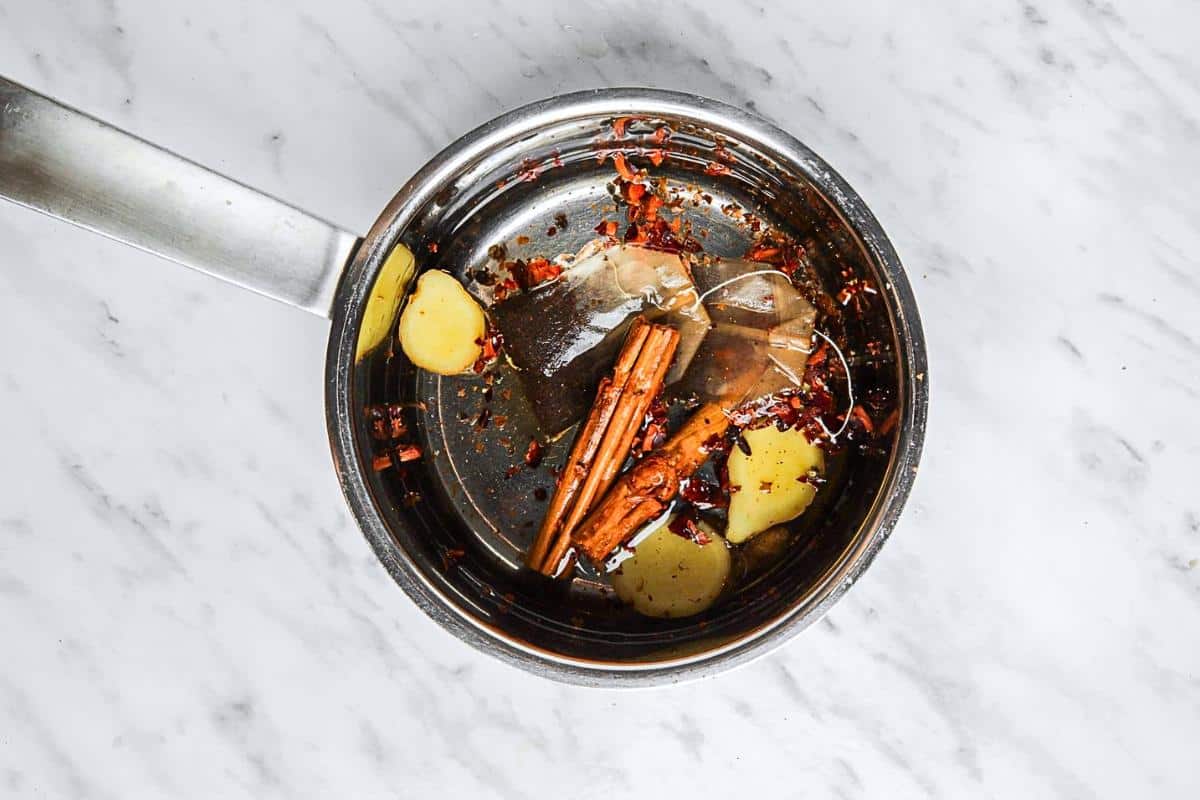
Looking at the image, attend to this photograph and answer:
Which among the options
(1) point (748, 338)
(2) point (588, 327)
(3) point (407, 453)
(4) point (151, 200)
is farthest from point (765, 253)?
(4) point (151, 200)

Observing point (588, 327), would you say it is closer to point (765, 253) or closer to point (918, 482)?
point (765, 253)

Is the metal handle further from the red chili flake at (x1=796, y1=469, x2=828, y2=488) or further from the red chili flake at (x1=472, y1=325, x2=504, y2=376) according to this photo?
the red chili flake at (x1=796, y1=469, x2=828, y2=488)

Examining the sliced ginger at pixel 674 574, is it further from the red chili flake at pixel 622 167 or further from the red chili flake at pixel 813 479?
the red chili flake at pixel 622 167

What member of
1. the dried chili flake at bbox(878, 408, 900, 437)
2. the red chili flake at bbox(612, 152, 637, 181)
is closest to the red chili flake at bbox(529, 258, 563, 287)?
the red chili flake at bbox(612, 152, 637, 181)

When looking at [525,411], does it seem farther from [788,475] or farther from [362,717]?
[362,717]

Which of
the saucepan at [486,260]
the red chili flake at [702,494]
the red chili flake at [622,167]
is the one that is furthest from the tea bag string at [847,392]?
the red chili flake at [622,167]

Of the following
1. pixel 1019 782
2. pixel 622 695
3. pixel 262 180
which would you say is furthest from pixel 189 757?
→ pixel 1019 782

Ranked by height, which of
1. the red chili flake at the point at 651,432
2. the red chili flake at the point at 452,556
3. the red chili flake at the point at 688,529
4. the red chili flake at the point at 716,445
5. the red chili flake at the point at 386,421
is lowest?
the red chili flake at the point at 452,556
